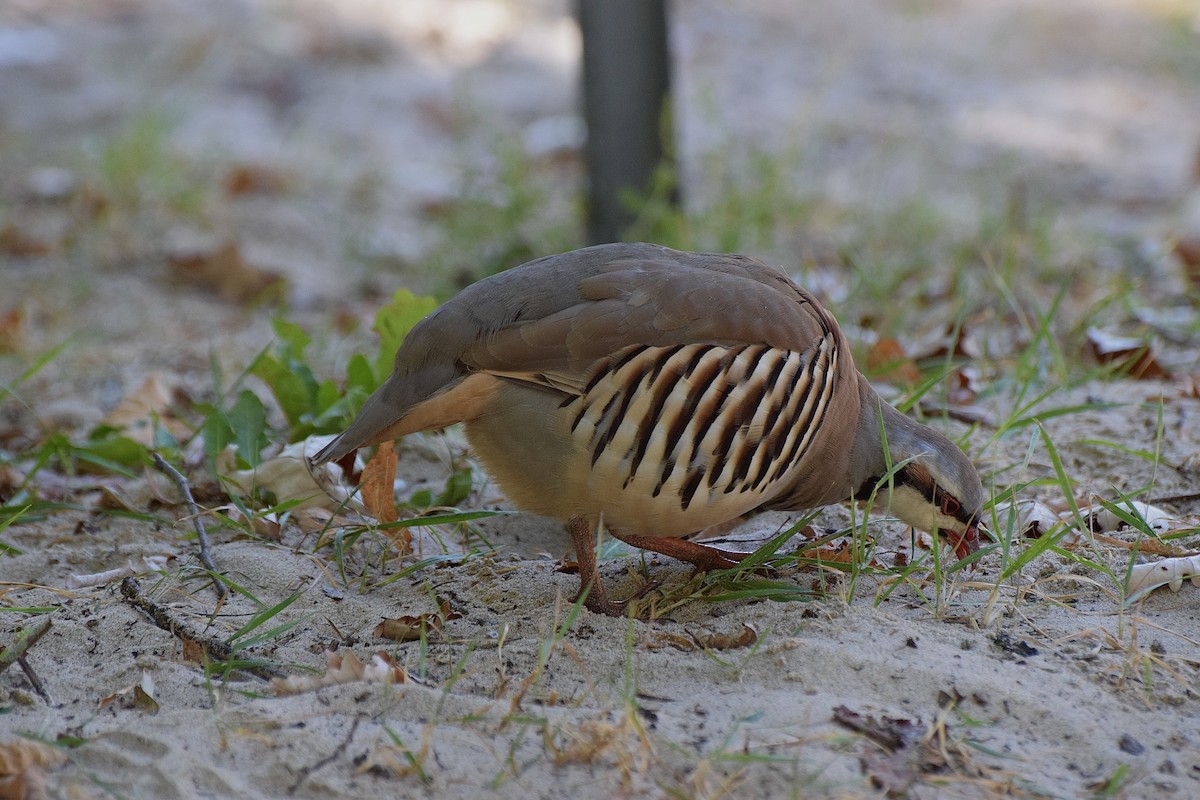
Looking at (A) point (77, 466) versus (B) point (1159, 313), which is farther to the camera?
(B) point (1159, 313)

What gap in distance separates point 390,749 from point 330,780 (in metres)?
0.10

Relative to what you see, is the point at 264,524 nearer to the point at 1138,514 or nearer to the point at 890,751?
the point at 890,751

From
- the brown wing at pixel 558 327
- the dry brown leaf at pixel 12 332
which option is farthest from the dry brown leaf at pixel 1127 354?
the dry brown leaf at pixel 12 332

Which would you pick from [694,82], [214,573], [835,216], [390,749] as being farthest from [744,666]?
[694,82]

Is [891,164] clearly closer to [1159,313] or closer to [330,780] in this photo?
[1159,313]

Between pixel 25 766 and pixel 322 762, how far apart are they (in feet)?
1.39

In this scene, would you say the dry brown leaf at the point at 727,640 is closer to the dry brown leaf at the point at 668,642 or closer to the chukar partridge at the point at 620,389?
the dry brown leaf at the point at 668,642

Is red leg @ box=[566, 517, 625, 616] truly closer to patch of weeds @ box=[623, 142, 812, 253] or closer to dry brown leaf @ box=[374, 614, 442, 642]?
dry brown leaf @ box=[374, 614, 442, 642]

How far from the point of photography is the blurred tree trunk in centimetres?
474

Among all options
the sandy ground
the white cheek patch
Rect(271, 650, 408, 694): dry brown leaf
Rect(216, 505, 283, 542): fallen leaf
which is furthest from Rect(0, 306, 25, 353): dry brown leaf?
the white cheek patch

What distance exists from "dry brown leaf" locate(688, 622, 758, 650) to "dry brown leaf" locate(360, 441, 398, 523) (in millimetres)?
852

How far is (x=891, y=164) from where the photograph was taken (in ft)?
22.1

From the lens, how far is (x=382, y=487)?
273 centimetres

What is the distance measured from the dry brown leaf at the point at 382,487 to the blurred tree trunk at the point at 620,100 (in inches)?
87.9
